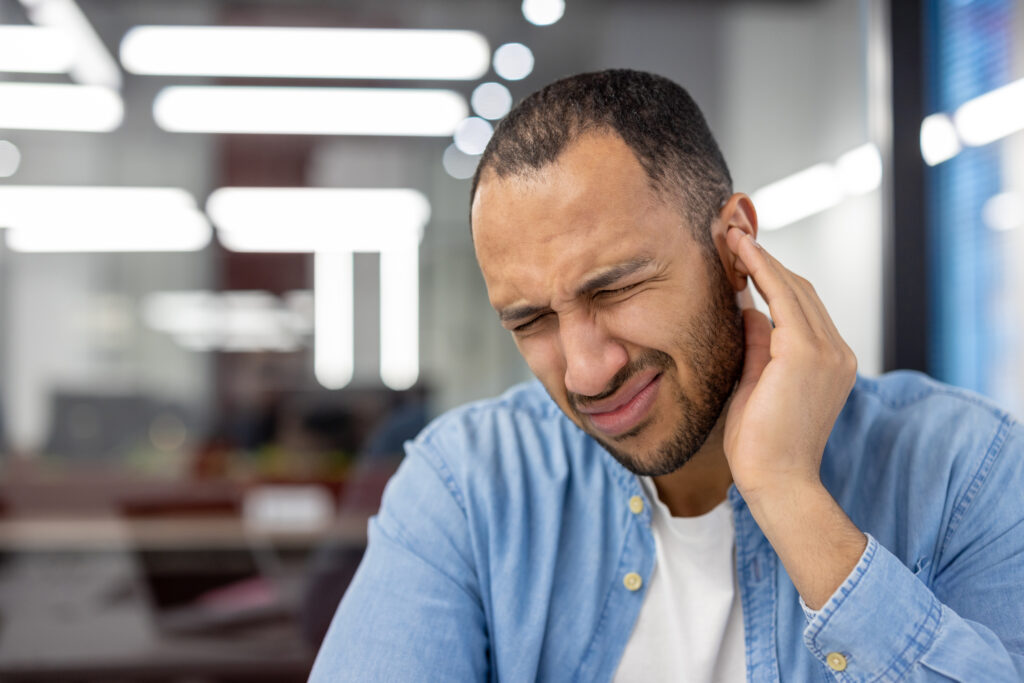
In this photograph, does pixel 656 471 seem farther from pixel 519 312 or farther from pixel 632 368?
pixel 519 312

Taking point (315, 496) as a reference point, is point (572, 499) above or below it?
above

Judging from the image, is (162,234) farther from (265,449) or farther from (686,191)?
(686,191)

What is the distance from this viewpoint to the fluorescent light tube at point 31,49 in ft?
10.4

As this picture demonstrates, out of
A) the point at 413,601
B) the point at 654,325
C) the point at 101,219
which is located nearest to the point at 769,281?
the point at 654,325

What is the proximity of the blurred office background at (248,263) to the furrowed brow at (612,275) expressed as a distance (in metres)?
1.64

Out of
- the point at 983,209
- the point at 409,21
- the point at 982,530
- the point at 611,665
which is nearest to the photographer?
the point at 982,530

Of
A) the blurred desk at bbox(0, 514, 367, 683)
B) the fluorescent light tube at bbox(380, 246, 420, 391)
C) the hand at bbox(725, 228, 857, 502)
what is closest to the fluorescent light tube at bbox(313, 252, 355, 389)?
the fluorescent light tube at bbox(380, 246, 420, 391)

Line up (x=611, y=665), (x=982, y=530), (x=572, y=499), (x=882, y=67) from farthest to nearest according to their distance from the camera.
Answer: (x=882, y=67) → (x=572, y=499) → (x=611, y=665) → (x=982, y=530)

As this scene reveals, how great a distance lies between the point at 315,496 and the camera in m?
3.38

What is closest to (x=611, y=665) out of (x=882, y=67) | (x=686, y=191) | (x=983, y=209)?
(x=686, y=191)

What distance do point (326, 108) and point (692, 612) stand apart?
2.75 m

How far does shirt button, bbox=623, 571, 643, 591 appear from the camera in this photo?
1.13m

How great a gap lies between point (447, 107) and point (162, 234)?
135cm

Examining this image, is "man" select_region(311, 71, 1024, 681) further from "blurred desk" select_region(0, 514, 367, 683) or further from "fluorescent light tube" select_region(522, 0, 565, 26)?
"fluorescent light tube" select_region(522, 0, 565, 26)
